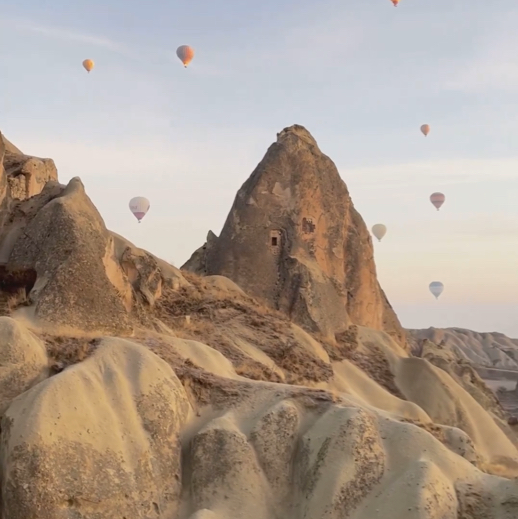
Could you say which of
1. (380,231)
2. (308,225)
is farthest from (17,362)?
(380,231)

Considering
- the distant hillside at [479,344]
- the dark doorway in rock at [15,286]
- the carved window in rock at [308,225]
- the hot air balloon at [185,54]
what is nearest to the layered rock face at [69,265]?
the dark doorway in rock at [15,286]

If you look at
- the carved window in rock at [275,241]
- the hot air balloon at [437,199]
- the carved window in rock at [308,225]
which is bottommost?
the carved window in rock at [275,241]

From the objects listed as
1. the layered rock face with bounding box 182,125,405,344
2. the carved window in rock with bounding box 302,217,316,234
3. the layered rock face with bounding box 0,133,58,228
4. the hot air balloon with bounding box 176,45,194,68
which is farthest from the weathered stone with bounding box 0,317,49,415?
the hot air balloon with bounding box 176,45,194,68

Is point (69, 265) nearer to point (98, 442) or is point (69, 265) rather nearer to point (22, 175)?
point (98, 442)

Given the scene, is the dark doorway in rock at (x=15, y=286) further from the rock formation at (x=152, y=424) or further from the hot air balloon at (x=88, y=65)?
the hot air balloon at (x=88, y=65)

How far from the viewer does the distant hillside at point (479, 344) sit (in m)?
80.3

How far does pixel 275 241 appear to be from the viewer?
25594 millimetres

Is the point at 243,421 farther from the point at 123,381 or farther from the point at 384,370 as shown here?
the point at 384,370

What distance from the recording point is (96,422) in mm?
11188

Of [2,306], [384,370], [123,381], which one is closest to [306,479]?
[123,381]

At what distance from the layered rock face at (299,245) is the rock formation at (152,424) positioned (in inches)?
270

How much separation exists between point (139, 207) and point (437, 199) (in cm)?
1896

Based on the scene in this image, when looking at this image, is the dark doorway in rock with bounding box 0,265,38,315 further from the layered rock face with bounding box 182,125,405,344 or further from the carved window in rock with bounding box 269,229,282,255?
the carved window in rock with bounding box 269,229,282,255

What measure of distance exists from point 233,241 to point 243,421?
13.4m
